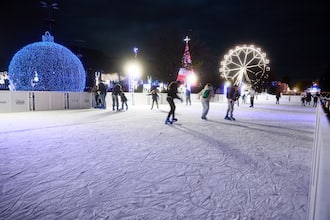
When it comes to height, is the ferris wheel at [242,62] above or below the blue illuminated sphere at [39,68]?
above

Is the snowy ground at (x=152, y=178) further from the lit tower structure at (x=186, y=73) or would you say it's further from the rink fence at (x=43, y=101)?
the lit tower structure at (x=186, y=73)

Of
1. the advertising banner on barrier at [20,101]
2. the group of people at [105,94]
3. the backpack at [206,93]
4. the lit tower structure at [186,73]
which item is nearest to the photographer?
the backpack at [206,93]

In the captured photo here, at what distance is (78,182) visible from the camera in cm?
346

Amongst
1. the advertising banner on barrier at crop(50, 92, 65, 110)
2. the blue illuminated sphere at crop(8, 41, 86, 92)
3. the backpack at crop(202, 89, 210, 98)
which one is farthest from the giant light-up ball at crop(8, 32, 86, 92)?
the backpack at crop(202, 89, 210, 98)

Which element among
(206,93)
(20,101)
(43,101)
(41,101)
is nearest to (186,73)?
(43,101)

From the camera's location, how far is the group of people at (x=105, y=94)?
14766 mm

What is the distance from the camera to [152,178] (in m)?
3.63

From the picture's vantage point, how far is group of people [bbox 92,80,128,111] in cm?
1477

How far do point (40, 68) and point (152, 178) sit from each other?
13.9 metres

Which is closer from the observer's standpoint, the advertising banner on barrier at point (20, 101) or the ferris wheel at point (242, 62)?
the advertising banner on barrier at point (20, 101)

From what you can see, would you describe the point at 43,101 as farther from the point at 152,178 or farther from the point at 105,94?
the point at 152,178

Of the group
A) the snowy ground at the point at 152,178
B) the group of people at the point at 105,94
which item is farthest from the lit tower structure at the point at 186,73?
the snowy ground at the point at 152,178

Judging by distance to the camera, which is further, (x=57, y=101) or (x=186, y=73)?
Result: (x=186, y=73)

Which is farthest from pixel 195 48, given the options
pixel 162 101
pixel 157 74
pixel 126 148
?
pixel 126 148
